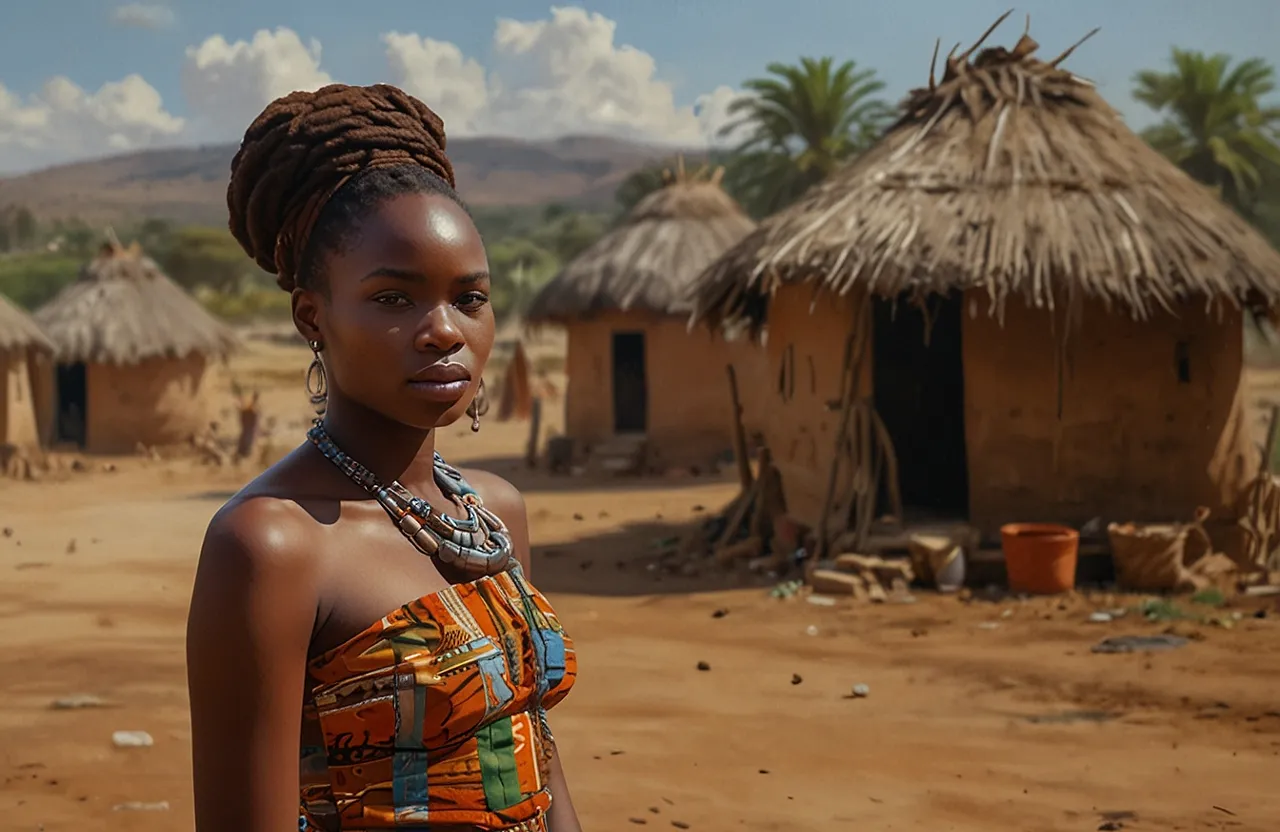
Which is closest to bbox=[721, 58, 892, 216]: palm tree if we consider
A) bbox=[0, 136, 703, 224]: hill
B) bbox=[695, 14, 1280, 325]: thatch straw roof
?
bbox=[695, 14, 1280, 325]: thatch straw roof

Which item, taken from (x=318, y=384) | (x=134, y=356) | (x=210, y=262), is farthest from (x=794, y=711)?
(x=210, y=262)

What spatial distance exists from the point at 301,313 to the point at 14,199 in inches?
3713

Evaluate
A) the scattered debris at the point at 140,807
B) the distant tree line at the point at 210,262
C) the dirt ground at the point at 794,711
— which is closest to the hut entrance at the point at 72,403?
the dirt ground at the point at 794,711

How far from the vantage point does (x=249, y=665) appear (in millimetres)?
1420

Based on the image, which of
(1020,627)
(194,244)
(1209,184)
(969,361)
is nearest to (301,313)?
(1020,627)

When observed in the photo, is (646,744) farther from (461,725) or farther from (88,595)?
(88,595)

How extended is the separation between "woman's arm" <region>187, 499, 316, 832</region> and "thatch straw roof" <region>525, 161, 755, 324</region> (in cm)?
1442

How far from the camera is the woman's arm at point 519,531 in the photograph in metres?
1.80

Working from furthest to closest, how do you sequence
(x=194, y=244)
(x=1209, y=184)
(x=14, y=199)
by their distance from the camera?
1. (x=14, y=199)
2. (x=194, y=244)
3. (x=1209, y=184)

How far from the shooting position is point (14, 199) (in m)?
86.4

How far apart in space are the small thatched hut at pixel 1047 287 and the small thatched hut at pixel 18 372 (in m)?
11.8

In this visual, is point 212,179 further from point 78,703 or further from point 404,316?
point 404,316

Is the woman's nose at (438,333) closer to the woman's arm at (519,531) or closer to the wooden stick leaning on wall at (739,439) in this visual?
the woman's arm at (519,531)

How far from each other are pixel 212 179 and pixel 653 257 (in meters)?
87.8
